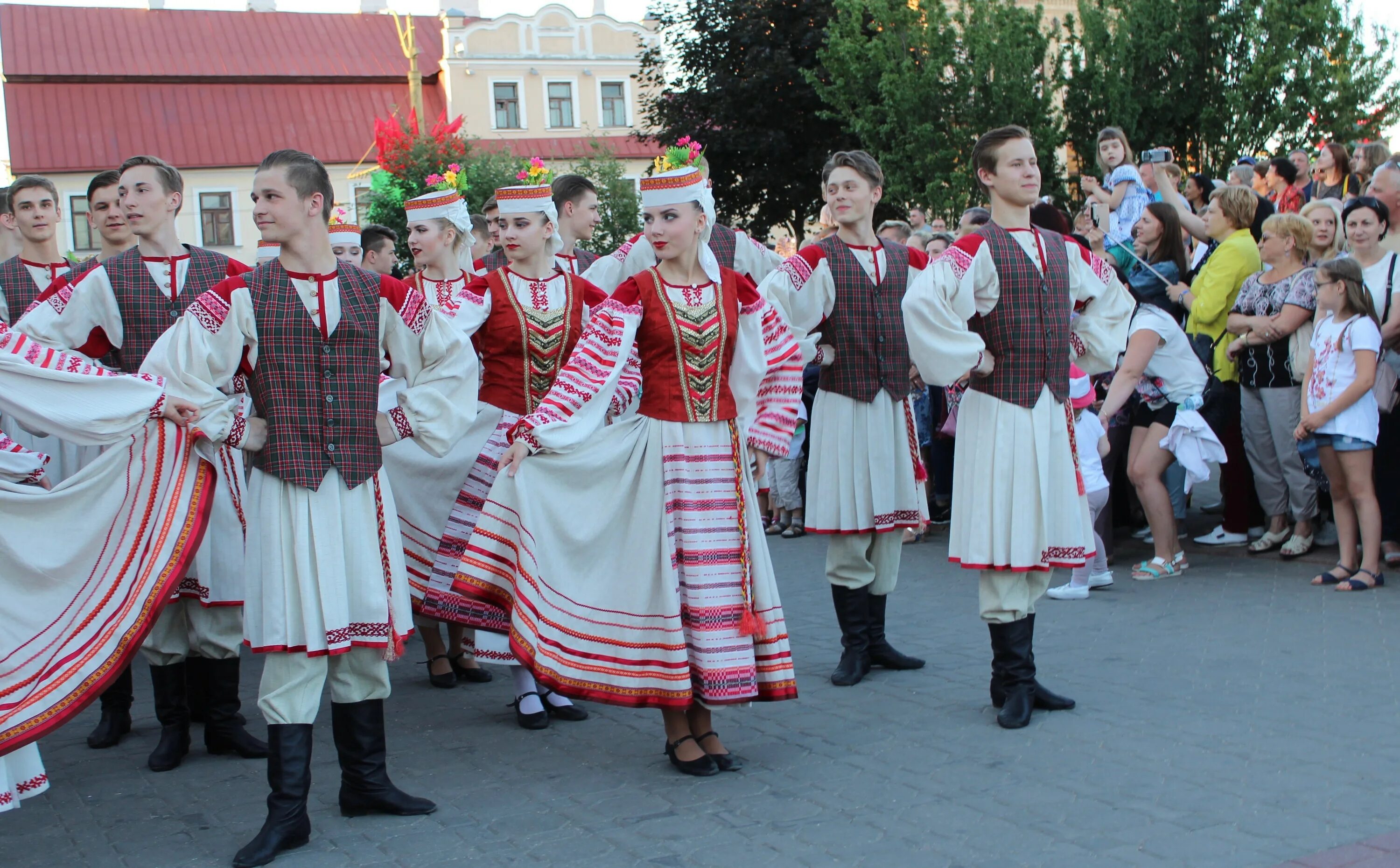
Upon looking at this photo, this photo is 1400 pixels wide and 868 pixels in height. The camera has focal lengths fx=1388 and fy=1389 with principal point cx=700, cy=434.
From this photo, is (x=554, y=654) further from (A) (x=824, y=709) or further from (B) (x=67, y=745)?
(B) (x=67, y=745)

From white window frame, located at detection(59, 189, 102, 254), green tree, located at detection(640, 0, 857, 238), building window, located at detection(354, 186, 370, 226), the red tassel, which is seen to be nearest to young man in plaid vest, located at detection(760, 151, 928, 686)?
the red tassel

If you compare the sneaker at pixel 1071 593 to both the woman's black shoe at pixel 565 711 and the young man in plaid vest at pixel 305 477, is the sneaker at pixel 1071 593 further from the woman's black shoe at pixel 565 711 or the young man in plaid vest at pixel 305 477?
the young man in plaid vest at pixel 305 477

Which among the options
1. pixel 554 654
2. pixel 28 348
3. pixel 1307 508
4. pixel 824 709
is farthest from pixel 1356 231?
pixel 28 348

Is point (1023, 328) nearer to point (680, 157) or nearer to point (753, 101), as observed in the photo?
point (680, 157)


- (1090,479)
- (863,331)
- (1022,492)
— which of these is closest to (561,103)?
(1090,479)

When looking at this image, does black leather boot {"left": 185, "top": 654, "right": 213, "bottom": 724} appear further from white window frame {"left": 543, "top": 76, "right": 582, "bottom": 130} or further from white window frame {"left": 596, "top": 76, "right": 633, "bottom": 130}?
white window frame {"left": 596, "top": 76, "right": 633, "bottom": 130}

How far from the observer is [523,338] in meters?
5.68

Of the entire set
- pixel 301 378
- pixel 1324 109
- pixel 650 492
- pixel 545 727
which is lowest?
pixel 545 727

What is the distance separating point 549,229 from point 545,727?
206cm

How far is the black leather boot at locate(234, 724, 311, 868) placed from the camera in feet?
13.0

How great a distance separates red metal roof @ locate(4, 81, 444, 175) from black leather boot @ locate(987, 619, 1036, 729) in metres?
39.1

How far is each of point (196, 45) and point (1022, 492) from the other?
142ft

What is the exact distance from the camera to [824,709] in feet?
17.6

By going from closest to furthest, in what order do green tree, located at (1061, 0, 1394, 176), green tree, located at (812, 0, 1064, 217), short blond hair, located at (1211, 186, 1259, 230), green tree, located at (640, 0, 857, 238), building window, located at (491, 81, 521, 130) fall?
1. short blond hair, located at (1211, 186, 1259, 230)
2. green tree, located at (1061, 0, 1394, 176)
3. green tree, located at (812, 0, 1064, 217)
4. green tree, located at (640, 0, 857, 238)
5. building window, located at (491, 81, 521, 130)
